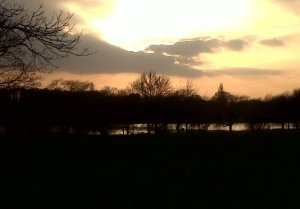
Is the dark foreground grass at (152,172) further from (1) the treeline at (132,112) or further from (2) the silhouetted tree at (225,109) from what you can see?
(2) the silhouetted tree at (225,109)

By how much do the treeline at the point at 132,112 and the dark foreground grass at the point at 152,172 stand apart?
24.5 meters

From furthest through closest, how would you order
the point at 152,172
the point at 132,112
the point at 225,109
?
the point at 225,109, the point at 132,112, the point at 152,172

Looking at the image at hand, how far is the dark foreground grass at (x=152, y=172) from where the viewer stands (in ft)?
54.8

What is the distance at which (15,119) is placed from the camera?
5478 centimetres

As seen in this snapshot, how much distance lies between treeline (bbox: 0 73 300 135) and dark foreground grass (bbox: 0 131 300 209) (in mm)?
24487

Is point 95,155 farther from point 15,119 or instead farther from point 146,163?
point 15,119

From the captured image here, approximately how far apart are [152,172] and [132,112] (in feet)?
212

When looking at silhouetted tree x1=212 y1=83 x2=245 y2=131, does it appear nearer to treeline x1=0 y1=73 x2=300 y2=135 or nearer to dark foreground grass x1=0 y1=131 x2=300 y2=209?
treeline x1=0 y1=73 x2=300 y2=135

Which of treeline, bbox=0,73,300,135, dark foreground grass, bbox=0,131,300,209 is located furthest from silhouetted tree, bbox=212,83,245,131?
dark foreground grass, bbox=0,131,300,209

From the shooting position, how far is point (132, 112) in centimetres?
8669

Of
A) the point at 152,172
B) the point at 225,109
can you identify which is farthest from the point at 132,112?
the point at 152,172

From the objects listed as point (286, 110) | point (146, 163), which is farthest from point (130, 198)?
point (286, 110)

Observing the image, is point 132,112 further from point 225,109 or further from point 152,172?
point 152,172

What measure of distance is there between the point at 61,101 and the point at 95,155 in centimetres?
5187
